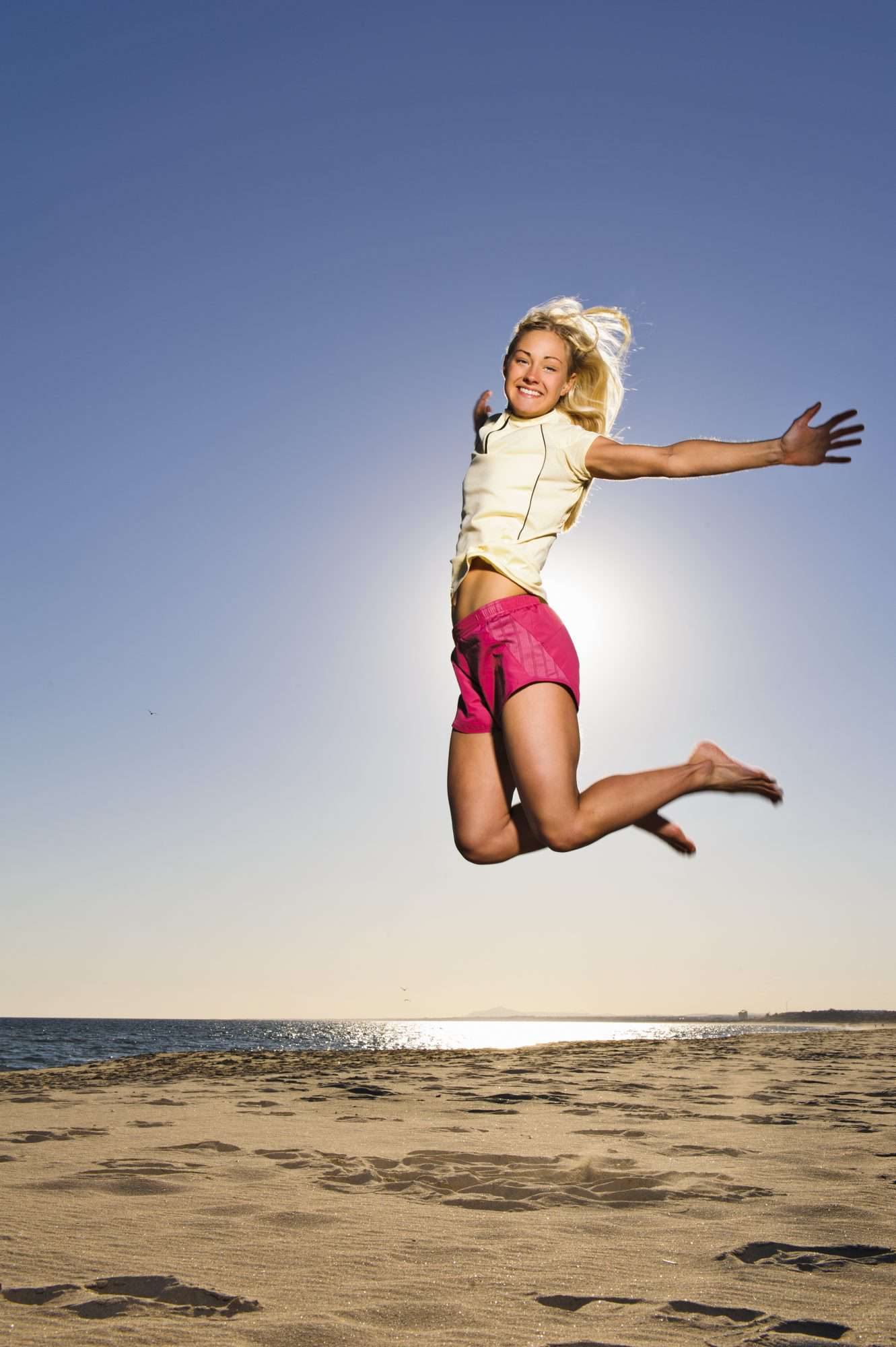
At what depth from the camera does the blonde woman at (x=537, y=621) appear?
297 centimetres

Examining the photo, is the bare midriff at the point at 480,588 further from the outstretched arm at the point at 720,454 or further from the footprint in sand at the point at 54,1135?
the footprint in sand at the point at 54,1135

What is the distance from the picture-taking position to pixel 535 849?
127 inches

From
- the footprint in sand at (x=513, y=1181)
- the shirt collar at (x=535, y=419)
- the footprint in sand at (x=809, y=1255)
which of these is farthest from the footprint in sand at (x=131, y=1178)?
the shirt collar at (x=535, y=419)

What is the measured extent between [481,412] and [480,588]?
0.81 metres

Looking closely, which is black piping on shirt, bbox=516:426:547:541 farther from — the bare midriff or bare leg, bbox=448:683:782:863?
bare leg, bbox=448:683:782:863

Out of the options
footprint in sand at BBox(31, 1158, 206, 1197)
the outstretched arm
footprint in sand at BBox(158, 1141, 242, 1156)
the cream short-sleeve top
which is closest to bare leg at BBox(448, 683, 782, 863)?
the cream short-sleeve top

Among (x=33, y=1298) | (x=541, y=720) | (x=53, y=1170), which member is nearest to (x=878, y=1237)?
(x=541, y=720)

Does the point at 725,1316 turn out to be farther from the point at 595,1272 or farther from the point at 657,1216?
the point at 657,1216

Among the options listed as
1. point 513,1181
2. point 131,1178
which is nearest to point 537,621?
point 513,1181

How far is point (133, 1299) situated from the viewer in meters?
2.54

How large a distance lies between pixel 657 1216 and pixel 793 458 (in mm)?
2518

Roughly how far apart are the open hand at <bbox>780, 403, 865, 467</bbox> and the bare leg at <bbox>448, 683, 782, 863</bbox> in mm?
937

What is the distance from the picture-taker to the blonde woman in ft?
9.74

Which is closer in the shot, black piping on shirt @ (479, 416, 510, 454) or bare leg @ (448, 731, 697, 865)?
bare leg @ (448, 731, 697, 865)
